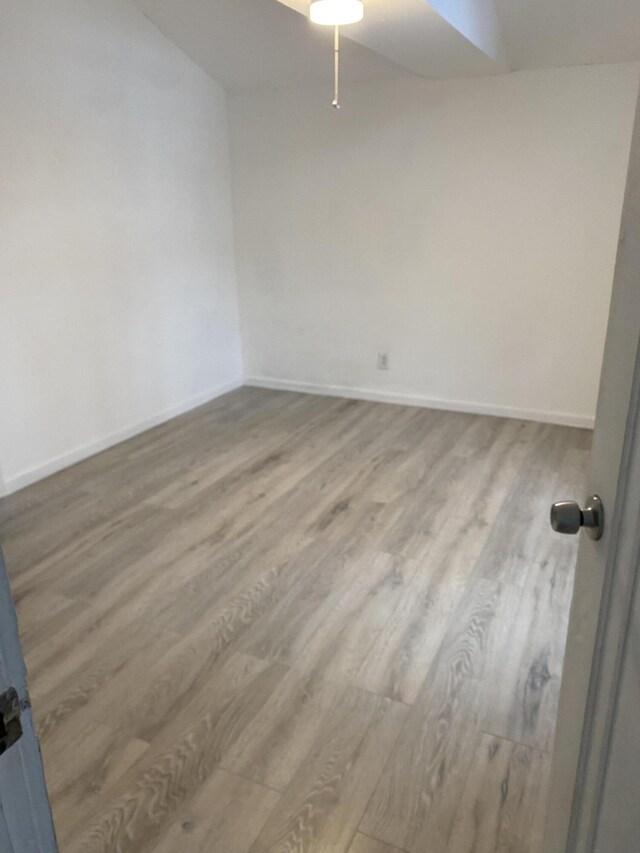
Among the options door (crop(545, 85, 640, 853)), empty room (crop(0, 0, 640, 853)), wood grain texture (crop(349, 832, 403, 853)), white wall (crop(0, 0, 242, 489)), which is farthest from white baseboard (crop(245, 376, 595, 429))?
door (crop(545, 85, 640, 853))

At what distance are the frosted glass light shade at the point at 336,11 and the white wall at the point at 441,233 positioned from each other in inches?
59.1


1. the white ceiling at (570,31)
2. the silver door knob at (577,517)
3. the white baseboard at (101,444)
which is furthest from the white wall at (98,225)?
the silver door knob at (577,517)

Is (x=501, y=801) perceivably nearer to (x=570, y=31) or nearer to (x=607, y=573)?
(x=607, y=573)

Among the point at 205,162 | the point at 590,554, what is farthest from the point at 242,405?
the point at 590,554

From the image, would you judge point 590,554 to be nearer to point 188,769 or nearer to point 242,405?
point 188,769

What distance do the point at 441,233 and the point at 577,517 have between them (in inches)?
133

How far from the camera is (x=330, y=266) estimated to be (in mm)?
4281

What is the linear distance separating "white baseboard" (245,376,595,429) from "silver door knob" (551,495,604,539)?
3216 millimetres

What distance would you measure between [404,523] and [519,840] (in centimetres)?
146

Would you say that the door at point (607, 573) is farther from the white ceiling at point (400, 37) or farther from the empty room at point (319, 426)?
the white ceiling at point (400, 37)

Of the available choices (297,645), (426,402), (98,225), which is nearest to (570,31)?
(426,402)

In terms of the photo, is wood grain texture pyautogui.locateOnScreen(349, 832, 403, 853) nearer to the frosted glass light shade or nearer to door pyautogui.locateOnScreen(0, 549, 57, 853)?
door pyautogui.locateOnScreen(0, 549, 57, 853)

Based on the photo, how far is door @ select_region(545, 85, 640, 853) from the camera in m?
0.73

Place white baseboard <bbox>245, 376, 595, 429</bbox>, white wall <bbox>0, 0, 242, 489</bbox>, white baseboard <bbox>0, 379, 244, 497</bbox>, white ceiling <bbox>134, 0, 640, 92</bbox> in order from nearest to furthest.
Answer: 1. white ceiling <bbox>134, 0, 640, 92</bbox>
2. white wall <bbox>0, 0, 242, 489</bbox>
3. white baseboard <bbox>0, 379, 244, 497</bbox>
4. white baseboard <bbox>245, 376, 595, 429</bbox>
